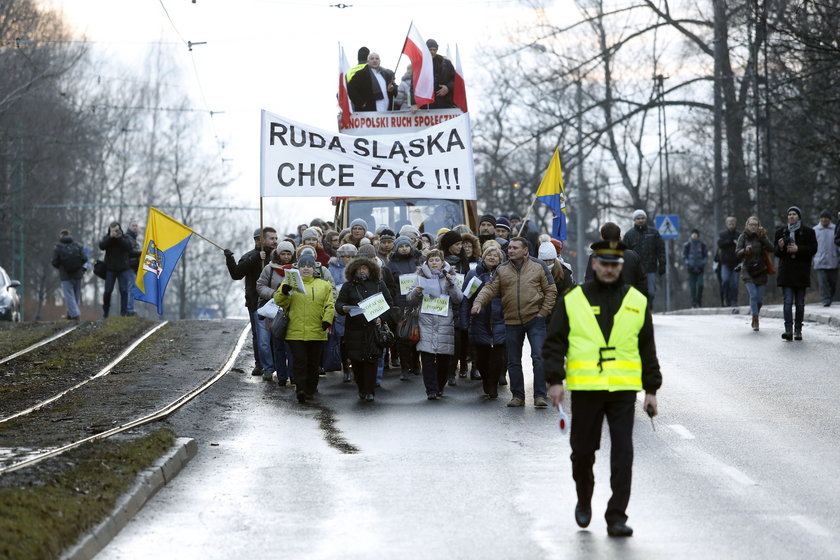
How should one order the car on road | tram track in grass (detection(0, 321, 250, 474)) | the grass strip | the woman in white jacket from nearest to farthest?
1. the grass strip
2. tram track in grass (detection(0, 321, 250, 474))
3. the woman in white jacket
4. the car on road

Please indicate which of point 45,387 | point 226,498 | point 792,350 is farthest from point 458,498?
point 792,350

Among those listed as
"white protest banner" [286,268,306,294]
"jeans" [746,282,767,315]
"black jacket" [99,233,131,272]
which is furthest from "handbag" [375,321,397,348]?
"black jacket" [99,233,131,272]

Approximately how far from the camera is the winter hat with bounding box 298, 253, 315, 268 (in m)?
16.1

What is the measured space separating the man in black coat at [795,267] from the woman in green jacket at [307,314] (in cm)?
762

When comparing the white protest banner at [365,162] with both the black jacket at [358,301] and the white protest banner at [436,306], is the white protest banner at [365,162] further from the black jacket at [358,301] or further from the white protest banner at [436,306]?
the white protest banner at [436,306]

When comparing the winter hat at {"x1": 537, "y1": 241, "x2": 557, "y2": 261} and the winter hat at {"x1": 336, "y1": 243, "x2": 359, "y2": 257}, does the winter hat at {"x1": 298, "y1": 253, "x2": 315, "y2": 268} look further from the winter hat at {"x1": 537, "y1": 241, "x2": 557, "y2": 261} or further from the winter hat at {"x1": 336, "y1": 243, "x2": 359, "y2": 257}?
the winter hat at {"x1": 537, "y1": 241, "x2": 557, "y2": 261}

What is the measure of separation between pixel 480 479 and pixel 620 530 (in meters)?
2.13

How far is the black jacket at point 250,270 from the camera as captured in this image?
18.1 meters

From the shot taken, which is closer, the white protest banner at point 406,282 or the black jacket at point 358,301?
the black jacket at point 358,301

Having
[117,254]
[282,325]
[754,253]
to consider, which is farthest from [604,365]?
[117,254]

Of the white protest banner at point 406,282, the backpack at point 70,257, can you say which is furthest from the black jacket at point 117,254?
the white protest banner at point 406,282

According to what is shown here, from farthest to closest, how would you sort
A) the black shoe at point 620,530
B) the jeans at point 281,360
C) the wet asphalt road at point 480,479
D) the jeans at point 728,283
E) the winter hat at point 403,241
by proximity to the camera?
the jeans at point 728,283 < the winter hat at point 403,241 < the jeans at point 281,360 < the black shoe at point 620,530 < the wet asphalt road at point 480,479

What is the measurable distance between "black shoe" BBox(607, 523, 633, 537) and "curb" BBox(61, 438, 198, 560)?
2.85m

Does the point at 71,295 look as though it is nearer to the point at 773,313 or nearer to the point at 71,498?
the point at 773,313
